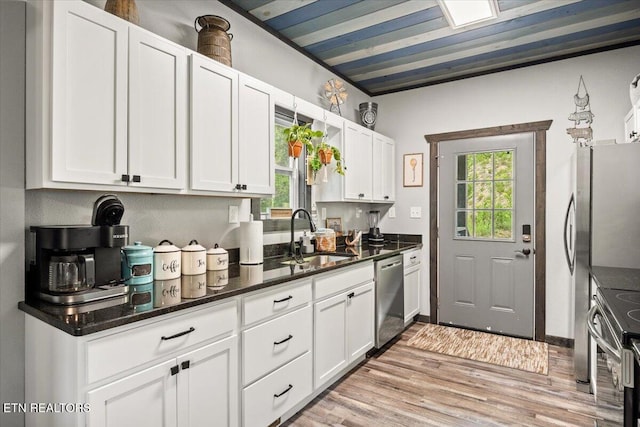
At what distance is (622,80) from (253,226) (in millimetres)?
3429

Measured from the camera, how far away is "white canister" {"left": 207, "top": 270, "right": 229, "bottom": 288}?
1839mm

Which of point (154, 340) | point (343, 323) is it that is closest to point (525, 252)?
point (343, 323)

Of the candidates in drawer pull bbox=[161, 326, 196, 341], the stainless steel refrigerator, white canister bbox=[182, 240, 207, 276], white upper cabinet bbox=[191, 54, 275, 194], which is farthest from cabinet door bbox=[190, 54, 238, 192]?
the stainless steel refrigerator

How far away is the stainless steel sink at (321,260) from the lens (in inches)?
102

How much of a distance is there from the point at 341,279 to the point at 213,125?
4.40 feet

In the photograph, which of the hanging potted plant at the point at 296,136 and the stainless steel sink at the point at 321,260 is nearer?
the stainless steel sink at the point at 321,260

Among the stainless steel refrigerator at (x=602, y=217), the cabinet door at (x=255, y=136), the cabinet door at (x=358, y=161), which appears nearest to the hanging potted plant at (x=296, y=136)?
the cabinet door at (x=255, y=136)

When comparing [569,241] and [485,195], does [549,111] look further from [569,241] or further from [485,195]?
[569,241]

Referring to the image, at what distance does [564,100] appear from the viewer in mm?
3469

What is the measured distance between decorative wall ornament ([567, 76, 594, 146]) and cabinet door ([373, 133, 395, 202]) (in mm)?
1707

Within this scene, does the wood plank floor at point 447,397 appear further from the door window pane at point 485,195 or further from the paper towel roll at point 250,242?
the door window pane at point 485,195

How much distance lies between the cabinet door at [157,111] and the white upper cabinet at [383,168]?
2331 millimetres

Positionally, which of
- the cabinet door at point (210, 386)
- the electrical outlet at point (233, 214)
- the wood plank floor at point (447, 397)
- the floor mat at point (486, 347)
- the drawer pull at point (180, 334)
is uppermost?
the electrical outlet at point (233, 214)

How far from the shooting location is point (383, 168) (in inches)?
161
